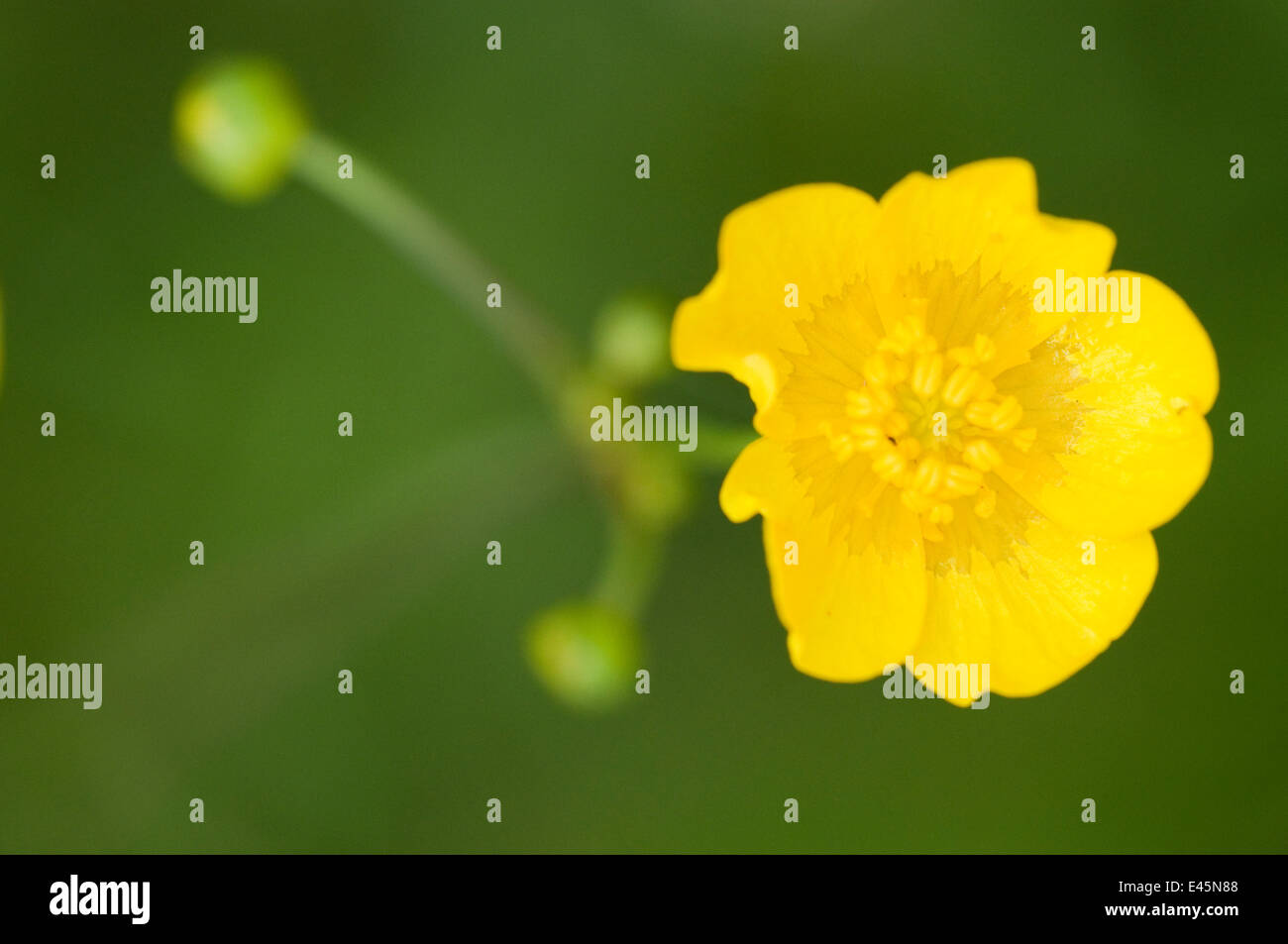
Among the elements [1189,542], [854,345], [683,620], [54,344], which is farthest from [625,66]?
[1189,542]

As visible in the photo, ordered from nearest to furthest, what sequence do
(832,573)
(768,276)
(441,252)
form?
(768,276) < (832,573) < (441,252)

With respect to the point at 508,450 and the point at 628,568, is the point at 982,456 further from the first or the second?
the point at 508,450

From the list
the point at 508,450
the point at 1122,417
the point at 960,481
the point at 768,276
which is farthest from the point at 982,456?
the point at 508,450

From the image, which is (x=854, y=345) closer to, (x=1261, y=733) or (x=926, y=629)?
(x=926, y=629)

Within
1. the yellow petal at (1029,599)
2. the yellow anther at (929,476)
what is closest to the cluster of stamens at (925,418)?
the yellow anther at (929,476)

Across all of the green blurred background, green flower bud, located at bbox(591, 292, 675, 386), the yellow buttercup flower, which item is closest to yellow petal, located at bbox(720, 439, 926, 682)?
the yellow buttercup flower

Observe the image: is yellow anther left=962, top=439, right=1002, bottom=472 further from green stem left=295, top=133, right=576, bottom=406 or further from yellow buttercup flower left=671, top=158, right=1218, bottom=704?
green stem left=295, top=133, right=576, bottom=406
